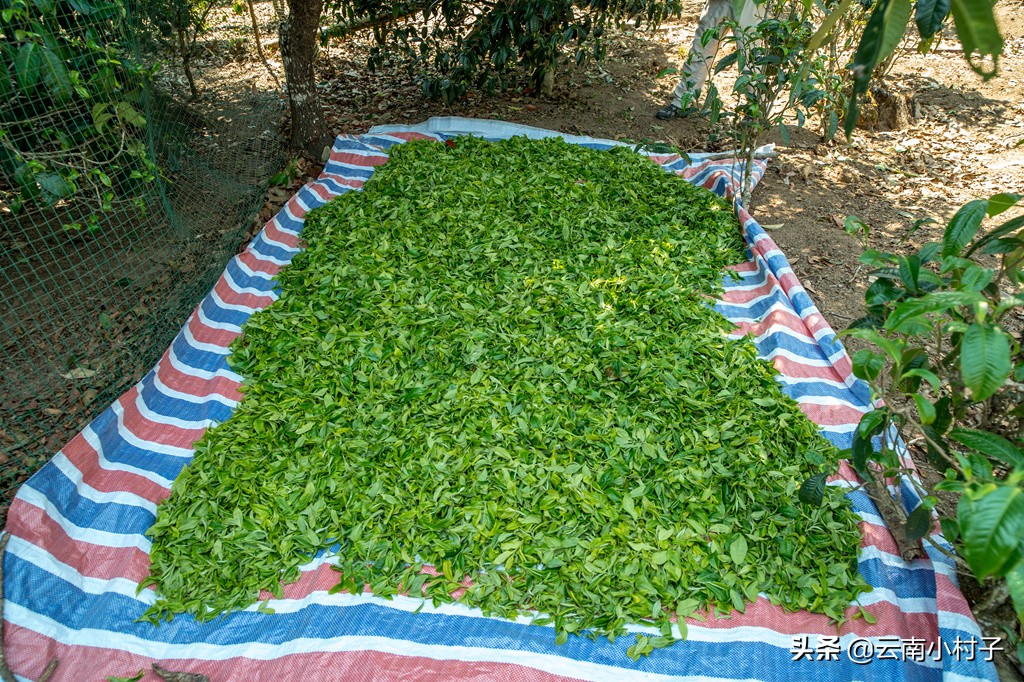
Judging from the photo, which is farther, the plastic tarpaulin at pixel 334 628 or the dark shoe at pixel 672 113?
the dark shoe at pixel 672 113

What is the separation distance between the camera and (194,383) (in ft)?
8.07

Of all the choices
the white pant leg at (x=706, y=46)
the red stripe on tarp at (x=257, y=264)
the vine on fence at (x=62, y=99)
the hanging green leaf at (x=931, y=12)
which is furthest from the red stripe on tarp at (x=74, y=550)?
the white pant leg at (x=706, y=46)

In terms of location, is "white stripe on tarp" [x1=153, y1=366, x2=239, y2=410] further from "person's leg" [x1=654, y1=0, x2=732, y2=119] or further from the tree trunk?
"person's leg" [x1=654, y1=0, x2=732, y2=119]

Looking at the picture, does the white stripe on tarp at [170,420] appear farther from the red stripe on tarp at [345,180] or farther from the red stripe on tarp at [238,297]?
the red stripe on tarp at [345,180]

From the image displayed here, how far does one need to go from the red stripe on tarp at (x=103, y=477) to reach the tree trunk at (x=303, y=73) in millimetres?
2621

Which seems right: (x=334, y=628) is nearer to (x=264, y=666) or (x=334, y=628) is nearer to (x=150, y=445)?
(x=264, y=666)

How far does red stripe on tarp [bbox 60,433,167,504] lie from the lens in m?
2.05

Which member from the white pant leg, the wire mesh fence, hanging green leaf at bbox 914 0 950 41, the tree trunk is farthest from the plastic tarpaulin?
the white pant leg

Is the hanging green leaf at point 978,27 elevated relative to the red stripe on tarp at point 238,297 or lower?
elevated

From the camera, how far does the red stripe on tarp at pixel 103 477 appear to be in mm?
2047

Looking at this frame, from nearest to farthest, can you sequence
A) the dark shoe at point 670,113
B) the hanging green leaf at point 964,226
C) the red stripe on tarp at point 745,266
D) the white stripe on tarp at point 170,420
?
the hanging green leaf at point 964,226 → the white stripe on tarp at point 170,420 → the red stripe on tarp at point 745,266 → the dark shoe at point 670,113

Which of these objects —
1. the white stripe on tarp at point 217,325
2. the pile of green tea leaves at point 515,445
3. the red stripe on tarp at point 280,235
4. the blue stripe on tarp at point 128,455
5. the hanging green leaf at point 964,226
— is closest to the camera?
the hanging green leaf at point 964,226

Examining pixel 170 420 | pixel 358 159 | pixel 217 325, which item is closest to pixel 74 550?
pixel 170 420

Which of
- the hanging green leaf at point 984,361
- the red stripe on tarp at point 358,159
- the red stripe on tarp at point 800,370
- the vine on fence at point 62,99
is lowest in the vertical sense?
the red stripe on tarp at point 358,159
